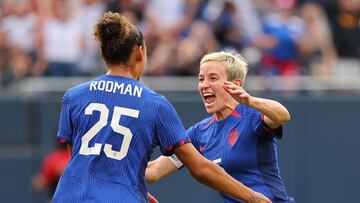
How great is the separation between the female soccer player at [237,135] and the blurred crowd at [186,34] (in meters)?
6.07

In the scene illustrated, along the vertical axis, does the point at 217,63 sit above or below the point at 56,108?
above

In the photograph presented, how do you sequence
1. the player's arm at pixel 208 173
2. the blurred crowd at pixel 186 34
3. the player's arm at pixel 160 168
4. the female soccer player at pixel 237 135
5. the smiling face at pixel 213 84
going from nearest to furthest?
the player's arm at pixel 208 173
the female soccer player at pixel 237 135
the smiling face at pixel 213 84
the player's arm at pixel 160 168
the blurred crowd at pixel 186 34

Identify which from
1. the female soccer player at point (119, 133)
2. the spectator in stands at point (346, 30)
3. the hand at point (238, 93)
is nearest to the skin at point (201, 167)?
the female soccer player at point (119, 133)

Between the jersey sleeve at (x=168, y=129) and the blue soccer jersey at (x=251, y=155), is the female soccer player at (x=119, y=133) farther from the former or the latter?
the blue soccer jersey at (x=251, y=155)

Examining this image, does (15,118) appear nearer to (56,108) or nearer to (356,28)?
(56,108)

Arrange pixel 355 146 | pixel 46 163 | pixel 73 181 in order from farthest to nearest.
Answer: pixel 355 146, pixel 46 163, pixel 73 181

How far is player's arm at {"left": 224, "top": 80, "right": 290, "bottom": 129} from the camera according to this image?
Result: 614 cm

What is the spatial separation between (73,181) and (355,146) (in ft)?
27.2

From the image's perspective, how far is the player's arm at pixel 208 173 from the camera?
6062mm

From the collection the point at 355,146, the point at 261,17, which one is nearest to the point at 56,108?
the point at 261,17

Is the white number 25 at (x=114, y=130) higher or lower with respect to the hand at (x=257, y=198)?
higher

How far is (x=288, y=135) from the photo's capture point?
13.3 meters

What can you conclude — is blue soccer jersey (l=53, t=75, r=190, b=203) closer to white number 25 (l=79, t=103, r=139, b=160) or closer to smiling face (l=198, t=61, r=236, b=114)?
white number 25 (l=79, t=103, r=139, b=160)

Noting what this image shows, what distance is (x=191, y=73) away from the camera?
13.3 m
